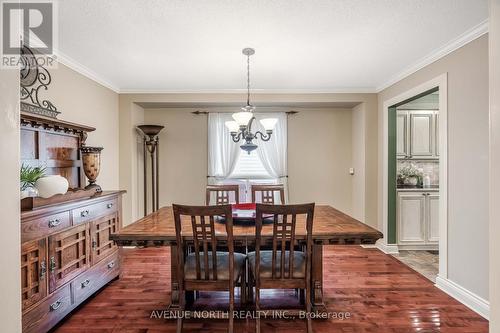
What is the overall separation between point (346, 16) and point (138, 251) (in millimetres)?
3971

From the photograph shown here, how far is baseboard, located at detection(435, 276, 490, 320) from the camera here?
2.33 m

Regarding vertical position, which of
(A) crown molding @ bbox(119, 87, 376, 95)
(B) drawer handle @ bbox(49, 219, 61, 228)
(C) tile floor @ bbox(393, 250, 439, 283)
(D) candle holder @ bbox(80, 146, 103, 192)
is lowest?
(C) tile floor @ bbox(393, 250, 439, 283)

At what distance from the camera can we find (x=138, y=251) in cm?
410

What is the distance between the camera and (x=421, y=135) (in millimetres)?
4262

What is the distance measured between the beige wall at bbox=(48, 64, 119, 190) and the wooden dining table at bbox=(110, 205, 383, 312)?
164 centimetres

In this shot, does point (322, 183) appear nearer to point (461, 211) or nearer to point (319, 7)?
point (461, 211)

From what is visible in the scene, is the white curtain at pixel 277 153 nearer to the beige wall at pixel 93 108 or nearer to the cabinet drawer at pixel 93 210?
the beige wall at pixel 93 108

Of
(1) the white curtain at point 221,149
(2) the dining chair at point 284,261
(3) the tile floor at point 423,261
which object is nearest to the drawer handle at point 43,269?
(2) the dining chair at point 284,261

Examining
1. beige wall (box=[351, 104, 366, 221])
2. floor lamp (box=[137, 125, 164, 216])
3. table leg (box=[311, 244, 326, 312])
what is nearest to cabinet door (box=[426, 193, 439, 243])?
beige wall (box=[351, 104, 366, 221])

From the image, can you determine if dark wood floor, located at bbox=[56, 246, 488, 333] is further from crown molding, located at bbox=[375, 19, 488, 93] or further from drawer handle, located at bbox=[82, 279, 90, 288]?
crown molding, located at bbox=[375, 19, 488, 93]

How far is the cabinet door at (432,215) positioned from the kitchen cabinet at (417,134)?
0.65 metres

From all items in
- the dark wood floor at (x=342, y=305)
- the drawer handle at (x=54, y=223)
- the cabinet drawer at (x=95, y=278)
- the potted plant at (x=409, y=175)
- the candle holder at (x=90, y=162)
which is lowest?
the dark wood floor at (x=342, y=305)

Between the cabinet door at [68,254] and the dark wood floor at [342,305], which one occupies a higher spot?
the cabinet door at [68,254]

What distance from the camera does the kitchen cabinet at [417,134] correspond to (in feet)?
13.8
